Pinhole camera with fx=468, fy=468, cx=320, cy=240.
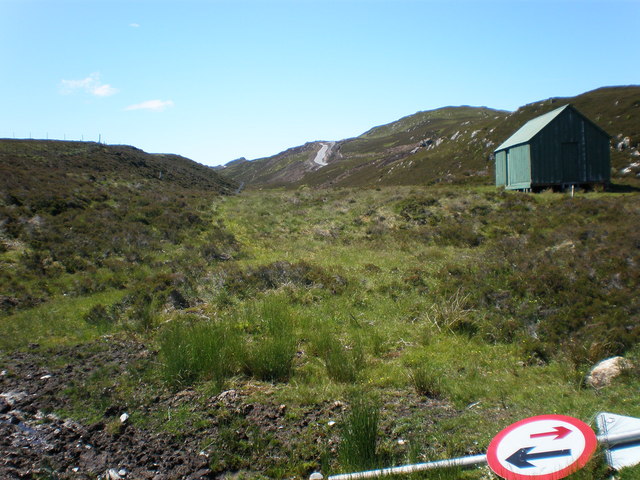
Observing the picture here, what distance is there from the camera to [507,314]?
30.7ft

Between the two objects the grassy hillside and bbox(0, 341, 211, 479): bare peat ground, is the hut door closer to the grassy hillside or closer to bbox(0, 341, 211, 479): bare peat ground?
the grassy hillside


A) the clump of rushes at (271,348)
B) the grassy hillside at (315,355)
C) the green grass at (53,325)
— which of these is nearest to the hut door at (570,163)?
the grassy hillside at (315,355)

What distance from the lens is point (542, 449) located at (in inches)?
161

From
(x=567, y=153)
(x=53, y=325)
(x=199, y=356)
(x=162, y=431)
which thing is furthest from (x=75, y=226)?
(x=567, y=153)

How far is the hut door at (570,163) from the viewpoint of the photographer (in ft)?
97.7

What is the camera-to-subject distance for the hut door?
2977cm

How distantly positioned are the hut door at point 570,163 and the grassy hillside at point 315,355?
54.8 ft

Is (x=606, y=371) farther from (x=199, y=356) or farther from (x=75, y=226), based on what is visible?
(x=75, y=226)

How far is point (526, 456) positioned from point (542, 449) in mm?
169

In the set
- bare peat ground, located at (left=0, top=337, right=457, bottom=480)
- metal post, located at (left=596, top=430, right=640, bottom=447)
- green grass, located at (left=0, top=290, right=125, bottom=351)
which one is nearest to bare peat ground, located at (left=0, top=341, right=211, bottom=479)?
bare peat ground, located at (left=0, top=337, right=457, bottom=480)

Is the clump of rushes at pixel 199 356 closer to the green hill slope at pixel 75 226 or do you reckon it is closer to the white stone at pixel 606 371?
the white stone at pixel 606 371

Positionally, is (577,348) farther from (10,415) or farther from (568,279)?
(10,415)

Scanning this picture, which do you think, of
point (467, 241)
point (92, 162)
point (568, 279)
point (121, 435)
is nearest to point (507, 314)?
point (568, 279)

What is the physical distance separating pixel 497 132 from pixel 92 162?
46.5 m
